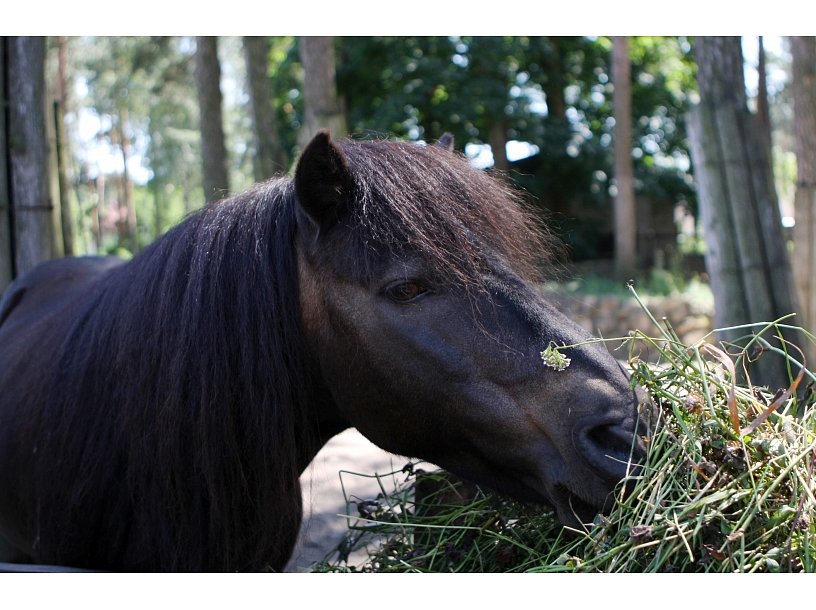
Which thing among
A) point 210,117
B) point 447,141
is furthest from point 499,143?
point 447,141

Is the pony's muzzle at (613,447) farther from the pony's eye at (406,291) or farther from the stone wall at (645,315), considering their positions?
the stone wall at (645,315)

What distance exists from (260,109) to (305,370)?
905 cm

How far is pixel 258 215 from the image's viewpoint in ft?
6.68

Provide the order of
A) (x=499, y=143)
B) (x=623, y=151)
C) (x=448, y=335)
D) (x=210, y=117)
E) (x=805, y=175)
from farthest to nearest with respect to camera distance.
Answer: (x=499, y=143) → (x=623, y=151) → (x=210, y=117) → (x=805, y=175) → (x=448, y=335)

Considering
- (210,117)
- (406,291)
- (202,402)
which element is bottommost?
(202,402)

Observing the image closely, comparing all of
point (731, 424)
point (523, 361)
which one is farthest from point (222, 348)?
point (731, 424)

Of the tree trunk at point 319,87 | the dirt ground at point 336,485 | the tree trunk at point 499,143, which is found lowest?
the dirt ground at point 336,485

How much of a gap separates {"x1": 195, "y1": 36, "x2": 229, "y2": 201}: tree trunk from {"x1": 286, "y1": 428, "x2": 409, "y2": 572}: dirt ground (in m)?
5.77

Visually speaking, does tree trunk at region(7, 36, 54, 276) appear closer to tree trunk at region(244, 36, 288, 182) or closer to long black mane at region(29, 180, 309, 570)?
long black mane at region(29, 180, 309, 570)

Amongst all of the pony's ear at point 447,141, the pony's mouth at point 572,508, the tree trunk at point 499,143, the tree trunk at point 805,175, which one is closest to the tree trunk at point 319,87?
the tree trunk at point 805,175

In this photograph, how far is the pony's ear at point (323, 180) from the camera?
1763 millimetres

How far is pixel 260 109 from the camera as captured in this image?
10.1 meters

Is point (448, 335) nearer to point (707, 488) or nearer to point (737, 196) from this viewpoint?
point (707, 488)

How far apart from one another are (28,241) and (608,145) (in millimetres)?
16126
